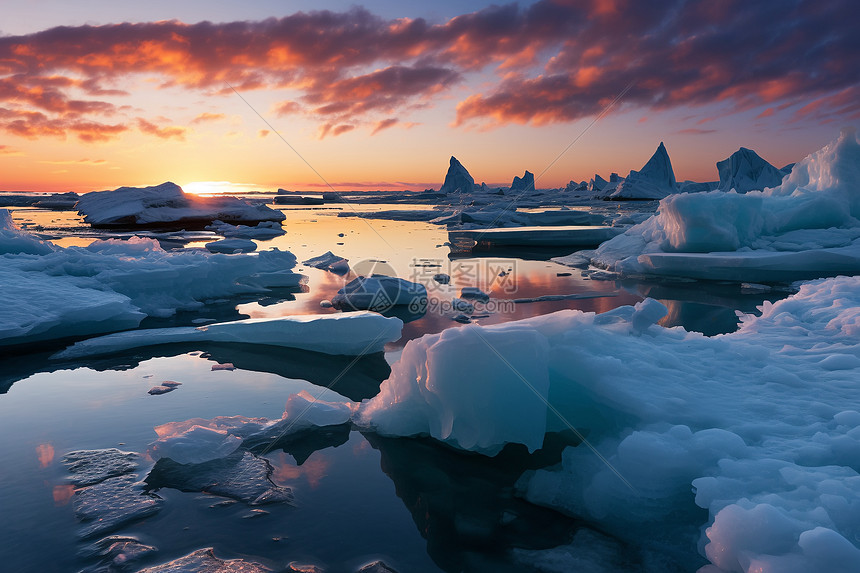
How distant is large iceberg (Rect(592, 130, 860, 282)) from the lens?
10328mm

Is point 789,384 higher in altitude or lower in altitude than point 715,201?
lower

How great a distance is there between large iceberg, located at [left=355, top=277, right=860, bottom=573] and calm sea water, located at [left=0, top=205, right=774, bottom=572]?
0.82ft

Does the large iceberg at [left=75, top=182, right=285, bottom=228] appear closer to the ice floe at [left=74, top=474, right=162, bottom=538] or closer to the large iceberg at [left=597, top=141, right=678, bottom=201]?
the ice floe at [left=74, top=474, right=162, bottom=538]

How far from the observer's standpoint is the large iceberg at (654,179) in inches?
2512

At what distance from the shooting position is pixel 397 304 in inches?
322

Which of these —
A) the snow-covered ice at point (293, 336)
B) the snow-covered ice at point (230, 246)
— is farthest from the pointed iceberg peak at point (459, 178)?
the snow-covered ice at point (293, 336)

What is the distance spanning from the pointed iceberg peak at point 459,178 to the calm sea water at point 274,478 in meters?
90.9

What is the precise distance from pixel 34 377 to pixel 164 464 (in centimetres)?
290

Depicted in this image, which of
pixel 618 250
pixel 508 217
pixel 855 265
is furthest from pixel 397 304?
pixel 508 217

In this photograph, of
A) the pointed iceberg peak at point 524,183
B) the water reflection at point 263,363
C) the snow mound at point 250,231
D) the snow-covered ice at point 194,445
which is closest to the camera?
the snow-covered ice at point 194,445

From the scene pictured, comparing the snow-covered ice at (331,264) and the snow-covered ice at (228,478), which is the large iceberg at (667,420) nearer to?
the snow-covered ice at (228,478)

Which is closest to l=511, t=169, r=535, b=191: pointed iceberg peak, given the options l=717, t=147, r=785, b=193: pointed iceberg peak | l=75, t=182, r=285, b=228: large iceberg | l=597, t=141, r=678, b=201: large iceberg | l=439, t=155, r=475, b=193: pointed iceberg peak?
l=439, t=155, r=475, b=193: pointed iceberg peak

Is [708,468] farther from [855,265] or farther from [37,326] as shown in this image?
[855,265]

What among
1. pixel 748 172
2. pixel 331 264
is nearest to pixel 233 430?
pixel 331 264
